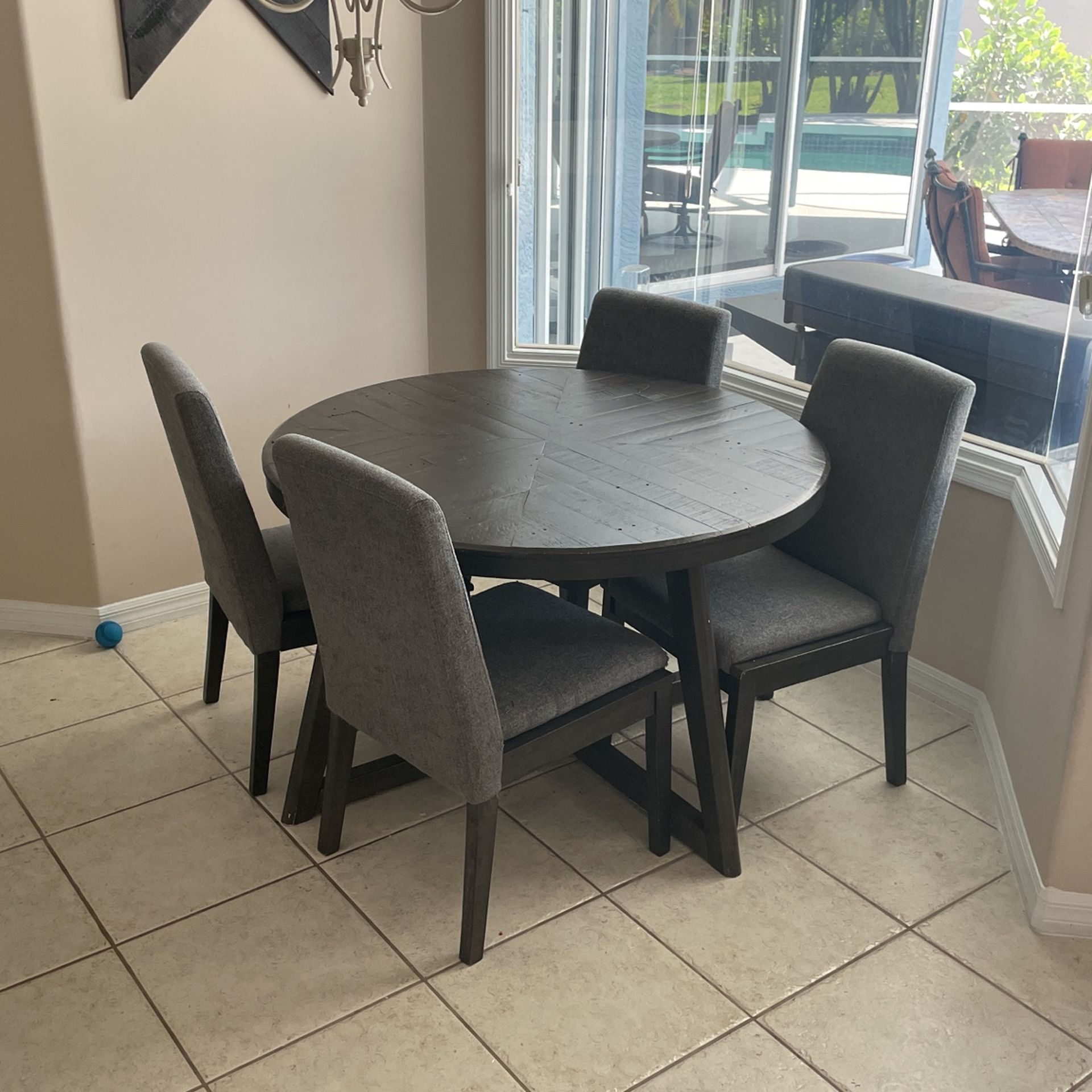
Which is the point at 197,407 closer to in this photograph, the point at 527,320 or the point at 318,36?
the point at 318,36

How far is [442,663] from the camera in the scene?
189 cm

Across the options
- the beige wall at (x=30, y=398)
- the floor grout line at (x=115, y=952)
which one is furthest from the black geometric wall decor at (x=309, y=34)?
the floor grout line at (x=115, y=952)

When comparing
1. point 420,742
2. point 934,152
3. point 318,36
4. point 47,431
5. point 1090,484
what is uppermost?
point 318,36

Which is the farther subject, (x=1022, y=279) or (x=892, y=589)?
(x=1022, y=279)

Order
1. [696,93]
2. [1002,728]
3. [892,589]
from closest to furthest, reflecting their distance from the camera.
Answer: [892,589], [1002,728], [696,93]

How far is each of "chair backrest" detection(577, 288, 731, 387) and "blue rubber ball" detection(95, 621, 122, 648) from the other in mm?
1514

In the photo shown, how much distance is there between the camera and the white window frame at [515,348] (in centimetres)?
258

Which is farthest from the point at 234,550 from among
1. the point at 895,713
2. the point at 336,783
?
the point at 895,713

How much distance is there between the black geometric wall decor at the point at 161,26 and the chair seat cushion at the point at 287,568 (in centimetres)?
126

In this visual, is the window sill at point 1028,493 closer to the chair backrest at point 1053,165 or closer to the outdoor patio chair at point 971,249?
the outdoor patio chair at point 971,249

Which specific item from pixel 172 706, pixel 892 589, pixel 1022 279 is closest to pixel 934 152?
pixel 1022 279

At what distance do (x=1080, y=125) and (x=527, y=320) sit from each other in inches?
72.8

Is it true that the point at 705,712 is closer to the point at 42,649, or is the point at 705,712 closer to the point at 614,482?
the point at 614,482

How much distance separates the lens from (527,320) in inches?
153
